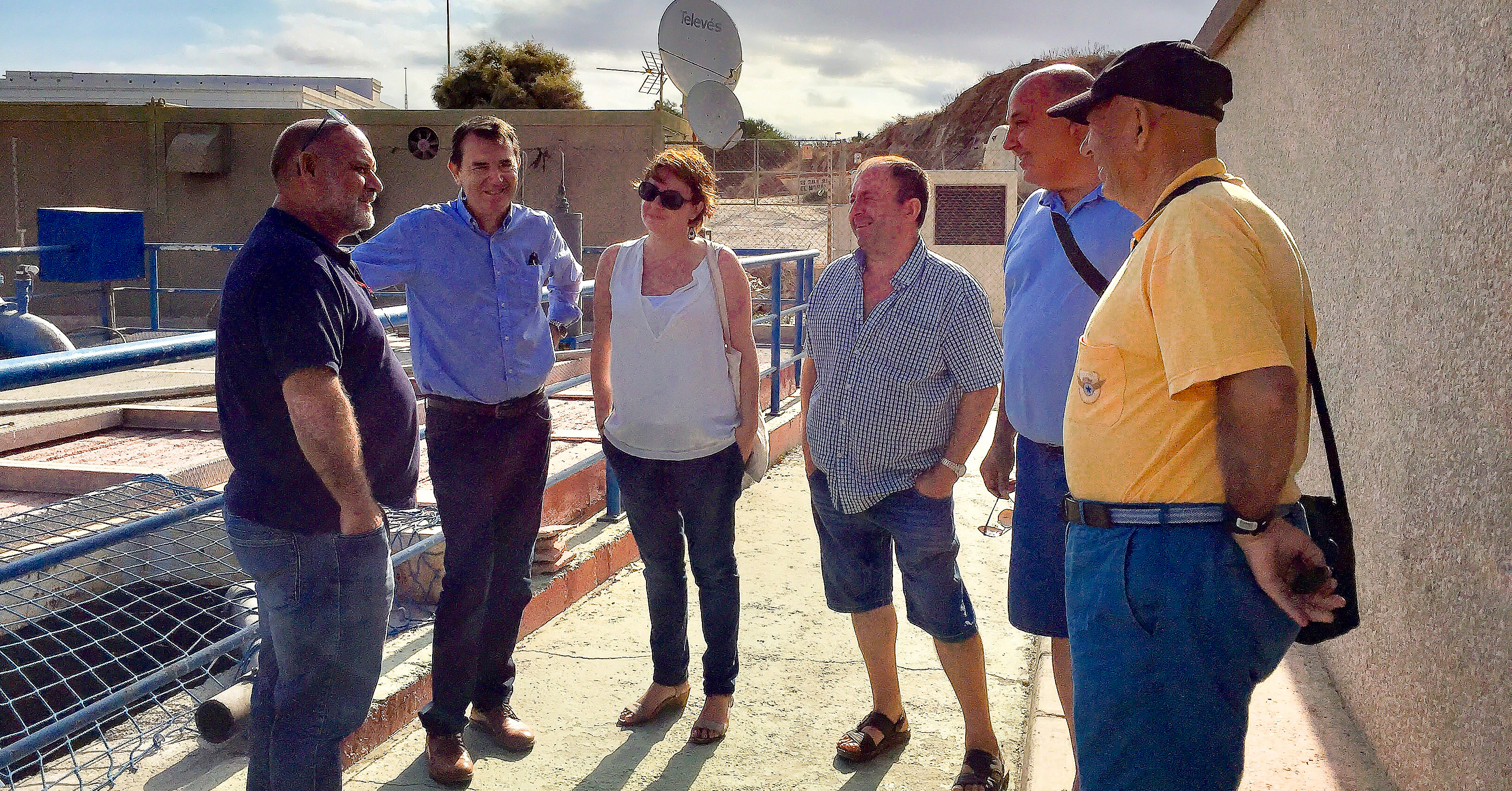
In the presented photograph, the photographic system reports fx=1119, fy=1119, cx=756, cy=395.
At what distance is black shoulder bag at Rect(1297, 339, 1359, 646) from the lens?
5.44ft

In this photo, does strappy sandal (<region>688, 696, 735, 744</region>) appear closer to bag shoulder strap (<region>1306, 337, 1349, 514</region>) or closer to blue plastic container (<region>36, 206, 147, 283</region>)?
bag shoulder strap (<region>1306, 337, 1349, 514</region>)

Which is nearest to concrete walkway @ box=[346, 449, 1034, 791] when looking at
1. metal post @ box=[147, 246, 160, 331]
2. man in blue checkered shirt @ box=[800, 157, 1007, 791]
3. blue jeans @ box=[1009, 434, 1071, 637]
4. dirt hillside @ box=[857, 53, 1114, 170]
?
man in blue checkered shirt @ box=[800, 157, 1007, 791]

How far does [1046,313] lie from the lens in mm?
2611

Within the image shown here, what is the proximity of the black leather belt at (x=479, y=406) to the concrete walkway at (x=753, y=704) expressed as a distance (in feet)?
3.30

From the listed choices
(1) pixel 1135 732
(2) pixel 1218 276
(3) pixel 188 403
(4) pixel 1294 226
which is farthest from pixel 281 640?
(3) pixel 188 403

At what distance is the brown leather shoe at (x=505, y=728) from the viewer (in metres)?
3.29

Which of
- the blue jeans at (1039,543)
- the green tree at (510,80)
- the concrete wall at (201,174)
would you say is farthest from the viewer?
the green tree at (510,80)

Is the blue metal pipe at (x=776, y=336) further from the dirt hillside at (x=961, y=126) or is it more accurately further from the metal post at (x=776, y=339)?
the dirt hillside at (x=961, y=126)

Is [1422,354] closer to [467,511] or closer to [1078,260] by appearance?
[1078,260]

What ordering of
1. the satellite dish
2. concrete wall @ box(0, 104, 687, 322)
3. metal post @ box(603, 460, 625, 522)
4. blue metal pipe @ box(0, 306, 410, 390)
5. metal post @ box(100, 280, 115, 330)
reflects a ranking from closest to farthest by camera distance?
1. blue metal pipe @ box(0, 306, 410, 390)
2. metal post @ box(603, 460, 625, 522)
3. metal post @ box(100, 280, 115, 330)
4. the satellite dish
5. concrete wall @ box(0, 104, 687, 322)

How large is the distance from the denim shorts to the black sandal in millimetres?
314

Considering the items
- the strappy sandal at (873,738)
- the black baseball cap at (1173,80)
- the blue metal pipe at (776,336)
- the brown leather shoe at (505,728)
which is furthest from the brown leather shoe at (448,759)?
the blue metal pipe at (776,336)

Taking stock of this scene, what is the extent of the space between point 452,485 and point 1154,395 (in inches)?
81.6

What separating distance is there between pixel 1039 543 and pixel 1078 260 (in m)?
0.68
